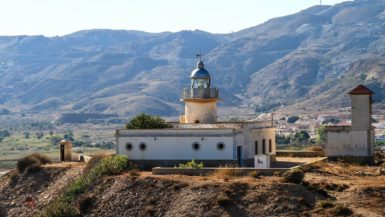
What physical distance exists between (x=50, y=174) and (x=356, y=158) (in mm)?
18929

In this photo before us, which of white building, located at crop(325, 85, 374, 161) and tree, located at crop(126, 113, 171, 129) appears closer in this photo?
tree, located at crop(126, 113, 171, 129)

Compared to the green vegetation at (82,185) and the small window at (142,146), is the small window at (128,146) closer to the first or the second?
the small window at (142,146)

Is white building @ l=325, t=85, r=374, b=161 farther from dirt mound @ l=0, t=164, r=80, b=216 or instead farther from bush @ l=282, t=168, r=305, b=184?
dirt mound @ l=0, t=164, r=80, b=216

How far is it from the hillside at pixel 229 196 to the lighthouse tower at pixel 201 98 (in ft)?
31.3

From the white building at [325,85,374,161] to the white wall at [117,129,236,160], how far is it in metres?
7.63

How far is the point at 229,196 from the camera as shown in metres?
43.3

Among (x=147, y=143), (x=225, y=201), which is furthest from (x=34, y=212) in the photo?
(x=225, y=201)

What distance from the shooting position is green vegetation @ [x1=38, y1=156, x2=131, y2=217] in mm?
47000

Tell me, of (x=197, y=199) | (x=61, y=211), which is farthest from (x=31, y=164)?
(x=197, y=199)

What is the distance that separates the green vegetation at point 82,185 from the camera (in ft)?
154

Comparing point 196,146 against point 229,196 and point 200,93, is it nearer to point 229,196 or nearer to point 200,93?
point 200,93

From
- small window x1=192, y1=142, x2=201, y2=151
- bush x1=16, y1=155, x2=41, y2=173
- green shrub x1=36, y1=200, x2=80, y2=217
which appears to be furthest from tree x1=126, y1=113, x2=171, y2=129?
green shrub x1=36, y1=200, x2=80, y2=217

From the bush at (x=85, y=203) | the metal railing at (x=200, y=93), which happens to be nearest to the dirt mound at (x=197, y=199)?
the bush at (x=85, y=203)

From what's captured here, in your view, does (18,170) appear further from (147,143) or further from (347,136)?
(347,136)
